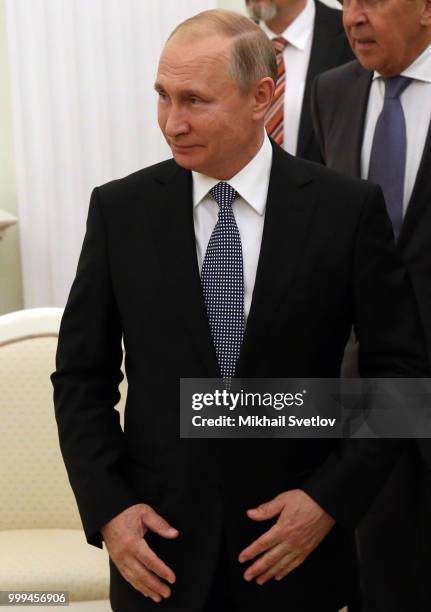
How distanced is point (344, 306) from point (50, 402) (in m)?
1.14

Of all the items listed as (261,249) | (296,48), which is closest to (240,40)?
(261,249)

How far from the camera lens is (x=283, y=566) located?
1.67 m

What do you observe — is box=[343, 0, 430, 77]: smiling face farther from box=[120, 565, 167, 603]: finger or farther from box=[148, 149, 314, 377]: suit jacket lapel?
box=[120, 565, 167, 603]: finger

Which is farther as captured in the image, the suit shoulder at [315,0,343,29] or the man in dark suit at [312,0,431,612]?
the suit shoulder at [315,0,343,29]

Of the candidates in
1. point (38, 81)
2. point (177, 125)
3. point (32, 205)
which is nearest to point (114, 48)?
point (38, 81)

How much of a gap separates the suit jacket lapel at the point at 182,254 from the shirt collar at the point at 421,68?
0.78m

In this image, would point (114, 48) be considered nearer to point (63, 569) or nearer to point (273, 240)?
point (63, 569)

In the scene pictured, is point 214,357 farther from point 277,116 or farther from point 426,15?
point 277,116

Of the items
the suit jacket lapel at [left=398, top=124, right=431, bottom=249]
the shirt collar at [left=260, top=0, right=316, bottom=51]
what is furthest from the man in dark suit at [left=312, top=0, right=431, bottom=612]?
the shirt collar at [left=260, top=0, right=316, bottom=51]

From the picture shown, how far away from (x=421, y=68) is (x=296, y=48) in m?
1.13

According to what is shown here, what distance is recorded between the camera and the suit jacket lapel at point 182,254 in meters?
1.67

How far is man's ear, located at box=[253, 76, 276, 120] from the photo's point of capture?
168 cm

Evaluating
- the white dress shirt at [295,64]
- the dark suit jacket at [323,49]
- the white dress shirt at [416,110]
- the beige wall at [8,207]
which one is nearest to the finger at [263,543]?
the white dress shirt at [416,110]

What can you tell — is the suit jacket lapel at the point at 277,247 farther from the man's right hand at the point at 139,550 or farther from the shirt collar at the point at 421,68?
the shirt collar at the point at 421,68
